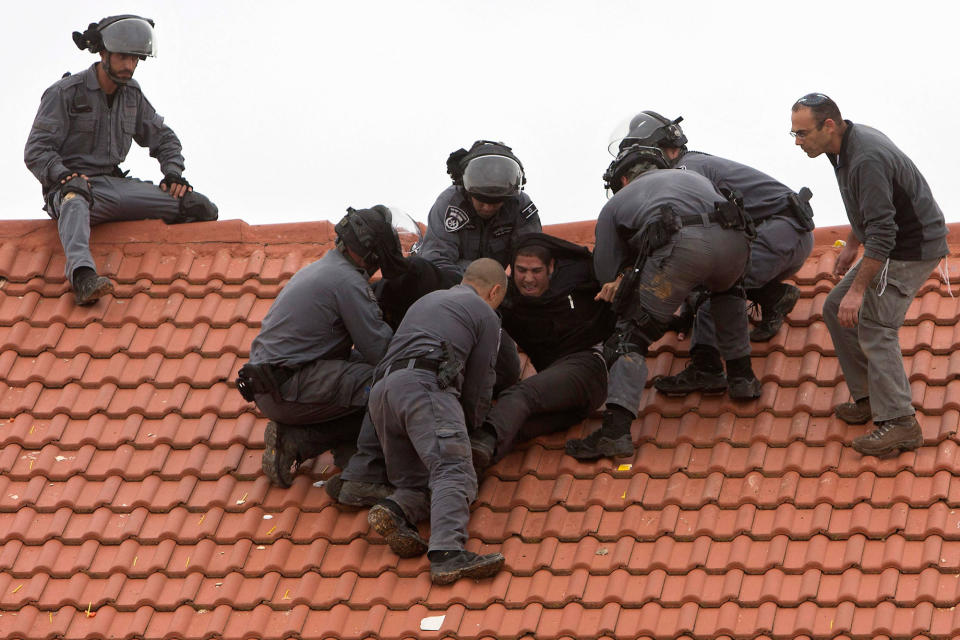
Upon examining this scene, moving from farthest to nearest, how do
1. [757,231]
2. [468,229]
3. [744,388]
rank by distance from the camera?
[468,229]
[757,231]
[744,388]

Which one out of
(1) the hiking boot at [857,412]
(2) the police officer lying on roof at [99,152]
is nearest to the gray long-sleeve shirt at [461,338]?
(1) the hiking boot at [857,412]

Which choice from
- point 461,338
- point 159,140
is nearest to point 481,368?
point 461,338

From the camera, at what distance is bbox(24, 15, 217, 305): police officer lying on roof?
11.1m

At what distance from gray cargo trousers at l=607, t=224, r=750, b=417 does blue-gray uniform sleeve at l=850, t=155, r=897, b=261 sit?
0.81 meters

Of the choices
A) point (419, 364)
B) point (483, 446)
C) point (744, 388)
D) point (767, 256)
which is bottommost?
point (483, 446)

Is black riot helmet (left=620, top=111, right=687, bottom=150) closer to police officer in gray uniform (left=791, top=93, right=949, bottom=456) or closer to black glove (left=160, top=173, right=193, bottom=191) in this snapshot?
police officer in gray uniform (left=791, top=93, right=949, bottom=456)

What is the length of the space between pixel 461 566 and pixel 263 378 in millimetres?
1571

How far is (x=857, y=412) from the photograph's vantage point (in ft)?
30.9

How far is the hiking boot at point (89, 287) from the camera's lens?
1098 cm

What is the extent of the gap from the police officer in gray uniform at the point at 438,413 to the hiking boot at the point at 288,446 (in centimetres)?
65

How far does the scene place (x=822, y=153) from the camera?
9062 millimetres

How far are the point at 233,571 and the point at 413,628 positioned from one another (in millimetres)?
1118

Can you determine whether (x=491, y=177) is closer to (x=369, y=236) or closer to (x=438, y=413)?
(x=369, y=236)

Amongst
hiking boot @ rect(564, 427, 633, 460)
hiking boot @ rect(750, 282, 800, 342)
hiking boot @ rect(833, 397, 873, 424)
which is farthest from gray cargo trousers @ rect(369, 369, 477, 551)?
hiking boot @ rect(750, 282, 800, 342)
